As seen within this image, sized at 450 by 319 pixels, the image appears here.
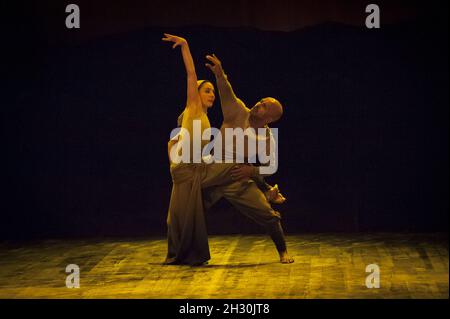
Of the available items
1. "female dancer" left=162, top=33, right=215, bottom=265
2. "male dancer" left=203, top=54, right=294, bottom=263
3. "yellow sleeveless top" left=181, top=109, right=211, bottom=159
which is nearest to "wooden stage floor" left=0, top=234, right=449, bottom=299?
"female dancer" left=162, top=33, right=215, bottom=265

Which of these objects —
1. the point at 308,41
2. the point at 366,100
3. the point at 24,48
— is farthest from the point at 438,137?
the point at 24,48

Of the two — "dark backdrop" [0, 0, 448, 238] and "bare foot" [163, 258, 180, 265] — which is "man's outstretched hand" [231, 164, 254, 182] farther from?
"dark backdrop" [0, 0, 448, 238]

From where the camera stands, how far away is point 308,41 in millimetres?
9039

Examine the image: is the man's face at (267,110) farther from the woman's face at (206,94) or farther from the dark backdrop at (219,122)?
the dark backdrop at (219,122)

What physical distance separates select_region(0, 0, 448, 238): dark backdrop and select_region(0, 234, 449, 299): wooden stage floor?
1.13ft

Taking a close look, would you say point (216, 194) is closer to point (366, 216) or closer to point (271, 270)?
point (271, 270)

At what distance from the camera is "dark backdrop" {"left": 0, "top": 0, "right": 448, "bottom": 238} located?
9.00 metres

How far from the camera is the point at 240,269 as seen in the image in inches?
292

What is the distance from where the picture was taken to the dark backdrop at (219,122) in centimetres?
900

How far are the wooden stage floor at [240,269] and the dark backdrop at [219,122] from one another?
1.13 ft

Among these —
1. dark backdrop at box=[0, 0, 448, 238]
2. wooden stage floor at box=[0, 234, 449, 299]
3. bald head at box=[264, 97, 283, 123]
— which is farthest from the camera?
dark backdrop at box=[0, 0, 448, 238]

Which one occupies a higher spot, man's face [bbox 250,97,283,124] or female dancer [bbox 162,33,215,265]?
man's face [bbox 250,97,283,124]

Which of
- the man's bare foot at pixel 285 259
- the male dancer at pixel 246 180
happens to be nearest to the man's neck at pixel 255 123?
the male dancer at pixel 246 180

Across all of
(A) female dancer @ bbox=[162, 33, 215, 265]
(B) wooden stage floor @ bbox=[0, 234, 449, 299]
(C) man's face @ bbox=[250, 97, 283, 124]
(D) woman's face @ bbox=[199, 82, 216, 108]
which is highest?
(D) woman's face @ bbox=[199, 82, 216, 108]
